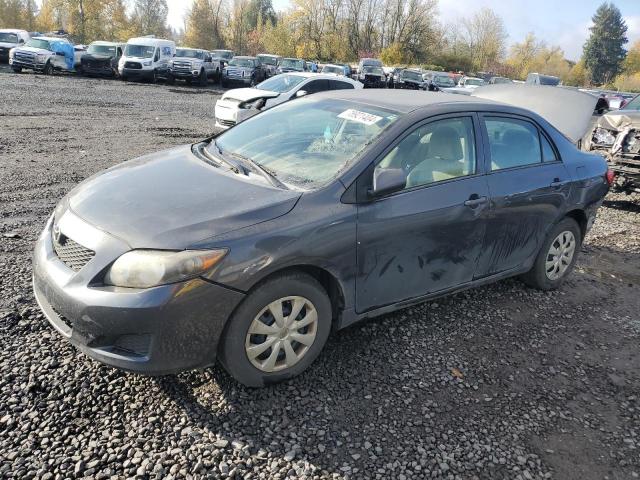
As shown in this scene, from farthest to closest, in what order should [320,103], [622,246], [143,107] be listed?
[143,107]
[622,246]
[320,103]

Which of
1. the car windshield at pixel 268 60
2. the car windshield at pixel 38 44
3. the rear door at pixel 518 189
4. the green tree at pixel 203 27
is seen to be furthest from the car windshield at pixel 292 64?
the green tree at pixel 203 27

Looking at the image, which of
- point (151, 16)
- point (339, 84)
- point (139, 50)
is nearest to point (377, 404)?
point (339, 84)

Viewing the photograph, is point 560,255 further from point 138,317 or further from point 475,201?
point 138,317

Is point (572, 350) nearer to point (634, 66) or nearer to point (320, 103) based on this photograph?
point (320, 103)

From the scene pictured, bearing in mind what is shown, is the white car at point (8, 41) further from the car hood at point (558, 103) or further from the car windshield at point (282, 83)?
the car hood at point (558, 103)

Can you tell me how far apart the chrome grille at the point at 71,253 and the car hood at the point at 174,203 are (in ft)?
0.50

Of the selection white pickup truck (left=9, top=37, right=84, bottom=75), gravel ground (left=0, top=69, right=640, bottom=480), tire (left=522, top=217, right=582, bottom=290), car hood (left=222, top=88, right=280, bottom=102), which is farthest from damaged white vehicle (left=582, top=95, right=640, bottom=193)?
white pickup truck (left=9, top=37, right=84, bottom=75)

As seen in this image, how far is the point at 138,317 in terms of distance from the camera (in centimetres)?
247

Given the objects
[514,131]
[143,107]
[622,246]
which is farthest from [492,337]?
[143,107]

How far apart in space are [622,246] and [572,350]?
322cm

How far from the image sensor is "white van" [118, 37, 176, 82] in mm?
26031

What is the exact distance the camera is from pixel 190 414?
2725mm

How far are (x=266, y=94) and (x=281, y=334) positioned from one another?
1041cm

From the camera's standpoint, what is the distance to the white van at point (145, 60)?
85.4ft
